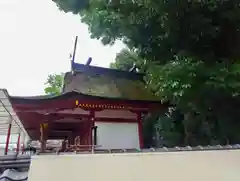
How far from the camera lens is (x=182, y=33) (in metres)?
4.45

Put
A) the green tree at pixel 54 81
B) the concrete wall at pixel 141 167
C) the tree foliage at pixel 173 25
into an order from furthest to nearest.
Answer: the green tree at pixel 54 81 < the tree foliage at pixel 173 25 < the concrete wall at pixel 141 167

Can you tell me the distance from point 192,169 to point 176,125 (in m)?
5.21

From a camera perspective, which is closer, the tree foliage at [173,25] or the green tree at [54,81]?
the tree foliage at [173,25]

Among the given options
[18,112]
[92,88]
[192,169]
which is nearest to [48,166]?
[192,169]

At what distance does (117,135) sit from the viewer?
612 cm

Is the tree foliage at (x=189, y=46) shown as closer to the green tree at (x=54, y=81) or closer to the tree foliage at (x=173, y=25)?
the tree foliage at (x=173, y=25)

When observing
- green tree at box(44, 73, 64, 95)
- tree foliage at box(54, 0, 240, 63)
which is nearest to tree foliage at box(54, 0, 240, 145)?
tree foliage at box(54, 0, 240, 63)

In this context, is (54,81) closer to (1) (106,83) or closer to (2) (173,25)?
(1) (106,83)

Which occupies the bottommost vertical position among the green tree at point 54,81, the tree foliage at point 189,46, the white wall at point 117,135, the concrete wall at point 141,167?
the concrete wall at point 141,167

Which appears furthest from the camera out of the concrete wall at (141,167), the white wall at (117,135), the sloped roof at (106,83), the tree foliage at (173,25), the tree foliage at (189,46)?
the sloped roof at (106,83)

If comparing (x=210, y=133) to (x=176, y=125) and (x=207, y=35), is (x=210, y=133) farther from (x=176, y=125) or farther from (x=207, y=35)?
(x=207, y=35)

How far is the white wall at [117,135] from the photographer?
5934 mm

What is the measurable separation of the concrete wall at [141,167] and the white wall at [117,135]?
4145 mm

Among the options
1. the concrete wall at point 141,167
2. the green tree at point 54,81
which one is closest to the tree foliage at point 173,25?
the concrete wall at point 141,167
